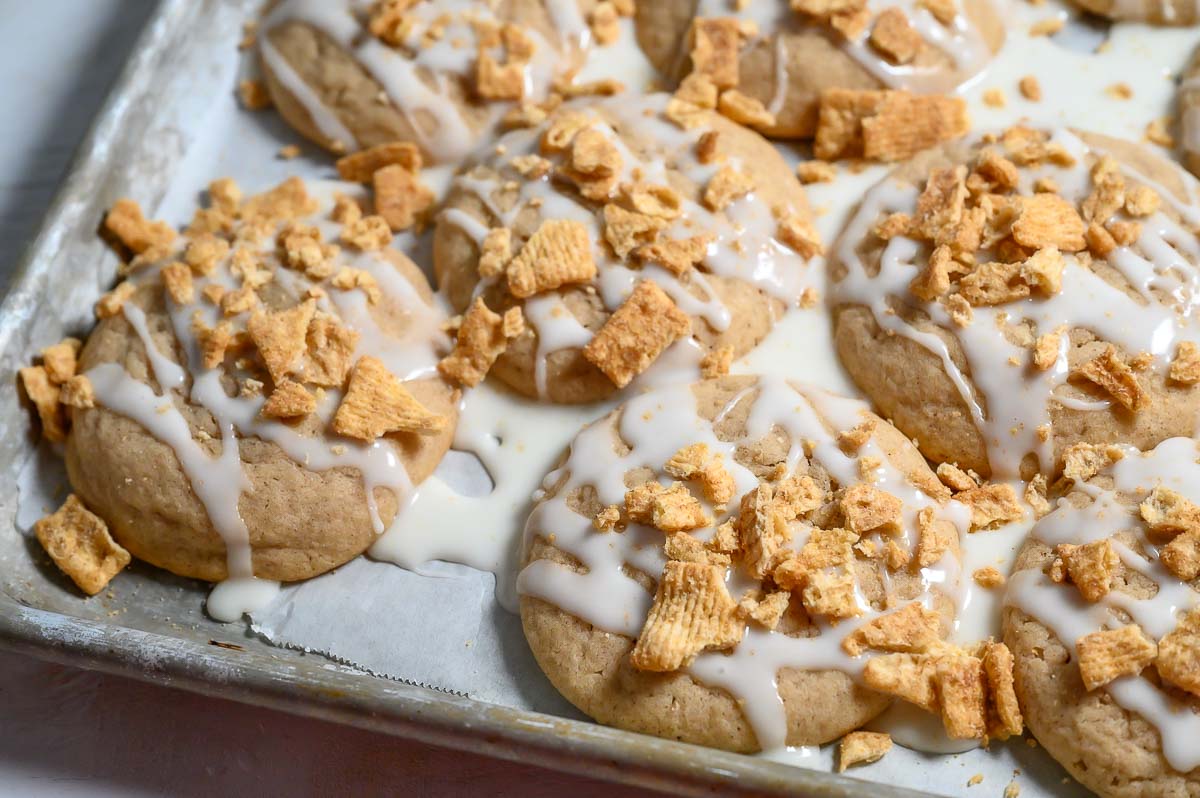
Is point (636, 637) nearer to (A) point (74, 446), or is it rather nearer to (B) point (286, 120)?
(A) point (74, 446)

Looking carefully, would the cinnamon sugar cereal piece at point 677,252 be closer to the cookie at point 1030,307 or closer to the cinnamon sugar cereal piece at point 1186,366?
the cookie at point 1030,307

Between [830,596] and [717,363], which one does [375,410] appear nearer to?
[717,363]

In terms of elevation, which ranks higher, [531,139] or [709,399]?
[531,139]

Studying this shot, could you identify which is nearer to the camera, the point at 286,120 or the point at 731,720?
the point at 731,720

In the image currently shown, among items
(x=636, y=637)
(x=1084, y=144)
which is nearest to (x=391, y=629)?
(x=636, y=637)

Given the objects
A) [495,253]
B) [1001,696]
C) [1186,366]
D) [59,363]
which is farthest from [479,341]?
[1186,366]
